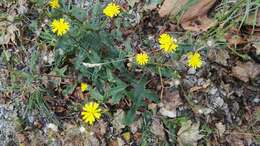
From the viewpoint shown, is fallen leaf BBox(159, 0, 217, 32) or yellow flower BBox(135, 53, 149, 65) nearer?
yellow flower BBox(135, 53, 149, 65)

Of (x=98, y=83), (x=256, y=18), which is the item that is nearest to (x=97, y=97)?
(x=98, y=83)

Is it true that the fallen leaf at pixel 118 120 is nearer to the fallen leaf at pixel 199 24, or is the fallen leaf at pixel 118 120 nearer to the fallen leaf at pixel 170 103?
the fallen leaf at pixel 170 103

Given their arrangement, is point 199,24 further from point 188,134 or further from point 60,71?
point 60,71

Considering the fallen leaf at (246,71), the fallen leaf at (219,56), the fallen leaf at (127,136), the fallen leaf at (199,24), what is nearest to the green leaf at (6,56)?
the fallen leaf at (127,136)

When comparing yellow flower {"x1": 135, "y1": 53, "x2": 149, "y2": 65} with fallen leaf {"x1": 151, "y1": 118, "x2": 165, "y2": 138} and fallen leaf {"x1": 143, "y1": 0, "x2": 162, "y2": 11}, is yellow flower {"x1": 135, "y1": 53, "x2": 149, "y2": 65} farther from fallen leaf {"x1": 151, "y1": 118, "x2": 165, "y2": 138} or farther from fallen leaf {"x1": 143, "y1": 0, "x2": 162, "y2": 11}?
fallen leaf {"x1": 143, "y1": 0, "x2": 162, "y2": 11}

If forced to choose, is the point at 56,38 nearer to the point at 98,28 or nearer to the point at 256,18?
the point at 98,28

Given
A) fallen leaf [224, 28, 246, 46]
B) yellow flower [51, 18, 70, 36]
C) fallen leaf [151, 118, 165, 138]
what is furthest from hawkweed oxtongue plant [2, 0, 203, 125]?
fallen leaf [224, 28, 246, 46]

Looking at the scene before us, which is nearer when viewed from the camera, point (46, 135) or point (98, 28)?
point (98, 28)
